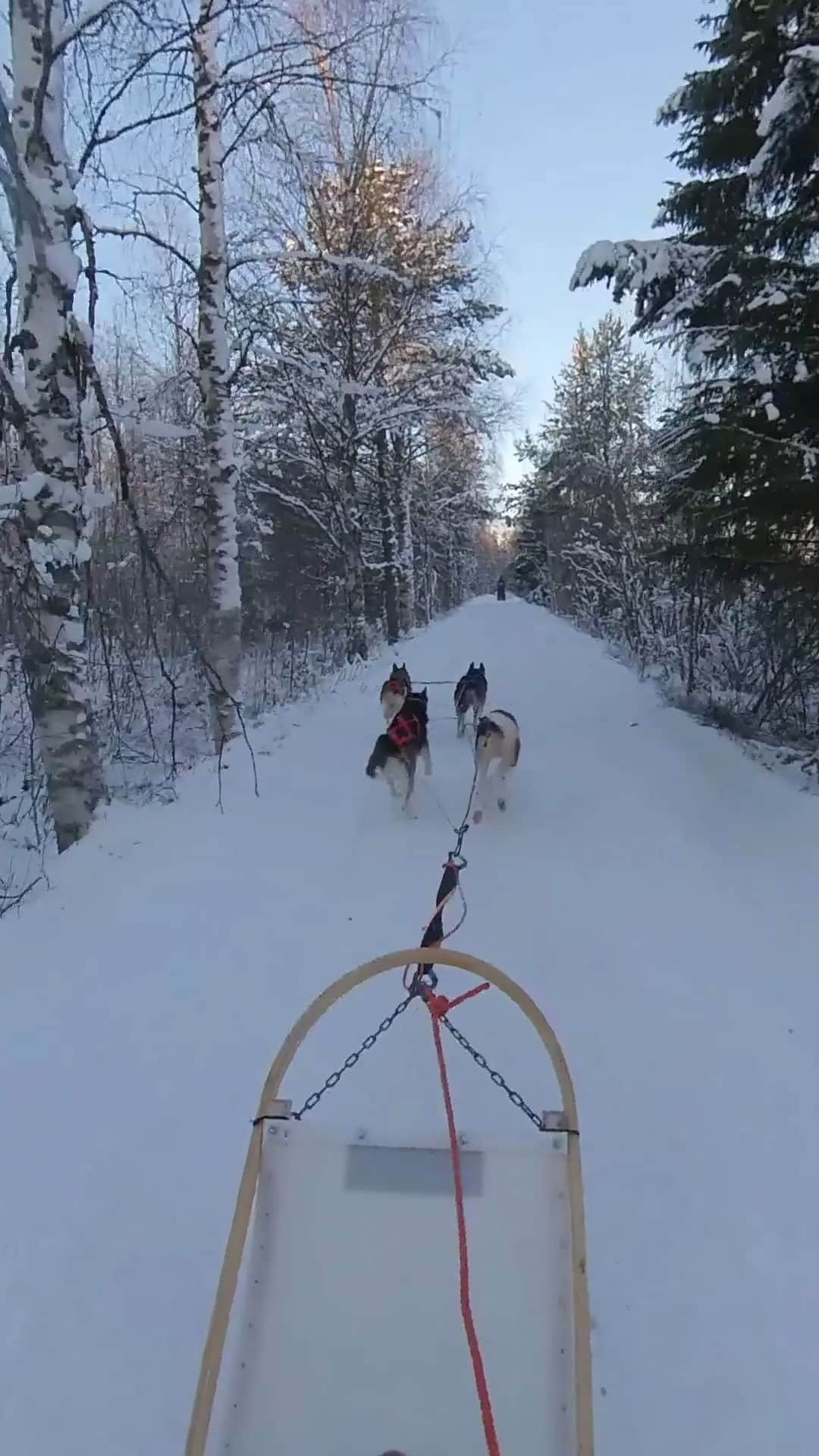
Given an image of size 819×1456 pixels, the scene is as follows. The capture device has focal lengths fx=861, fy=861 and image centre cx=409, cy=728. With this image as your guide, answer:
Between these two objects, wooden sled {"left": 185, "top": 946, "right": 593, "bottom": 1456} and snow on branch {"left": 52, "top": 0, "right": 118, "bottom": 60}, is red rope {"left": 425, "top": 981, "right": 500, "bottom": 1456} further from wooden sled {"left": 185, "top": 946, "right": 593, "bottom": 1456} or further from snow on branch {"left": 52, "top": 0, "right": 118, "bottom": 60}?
snow on branch {"left": 52, "top": 0, "right": 118, "bottom": 60}

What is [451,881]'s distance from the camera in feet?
9.91

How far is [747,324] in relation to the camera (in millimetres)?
6195

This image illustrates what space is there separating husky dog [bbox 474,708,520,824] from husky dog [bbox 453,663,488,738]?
279cm

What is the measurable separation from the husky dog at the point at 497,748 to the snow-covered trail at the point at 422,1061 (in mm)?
316

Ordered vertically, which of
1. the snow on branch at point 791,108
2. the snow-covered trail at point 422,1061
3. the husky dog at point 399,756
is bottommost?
the snow-covered trail at point 422,1061

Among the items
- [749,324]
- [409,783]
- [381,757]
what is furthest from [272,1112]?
[749,324]

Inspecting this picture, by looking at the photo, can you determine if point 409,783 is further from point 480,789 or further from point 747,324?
point 747,324

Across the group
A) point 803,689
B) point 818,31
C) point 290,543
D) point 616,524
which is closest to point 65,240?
point 818,31

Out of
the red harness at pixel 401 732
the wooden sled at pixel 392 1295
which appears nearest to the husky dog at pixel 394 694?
the red harness at pixel 401 732

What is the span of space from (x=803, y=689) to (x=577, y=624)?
2318 centimetres

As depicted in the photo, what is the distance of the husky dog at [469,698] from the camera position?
9.59m

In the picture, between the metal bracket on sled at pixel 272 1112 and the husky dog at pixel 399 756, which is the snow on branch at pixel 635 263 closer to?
the husky dog at pixel 399 756

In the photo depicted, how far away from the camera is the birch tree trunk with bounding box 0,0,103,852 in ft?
15.6

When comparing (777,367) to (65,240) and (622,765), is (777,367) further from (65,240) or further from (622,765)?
(65,240)
